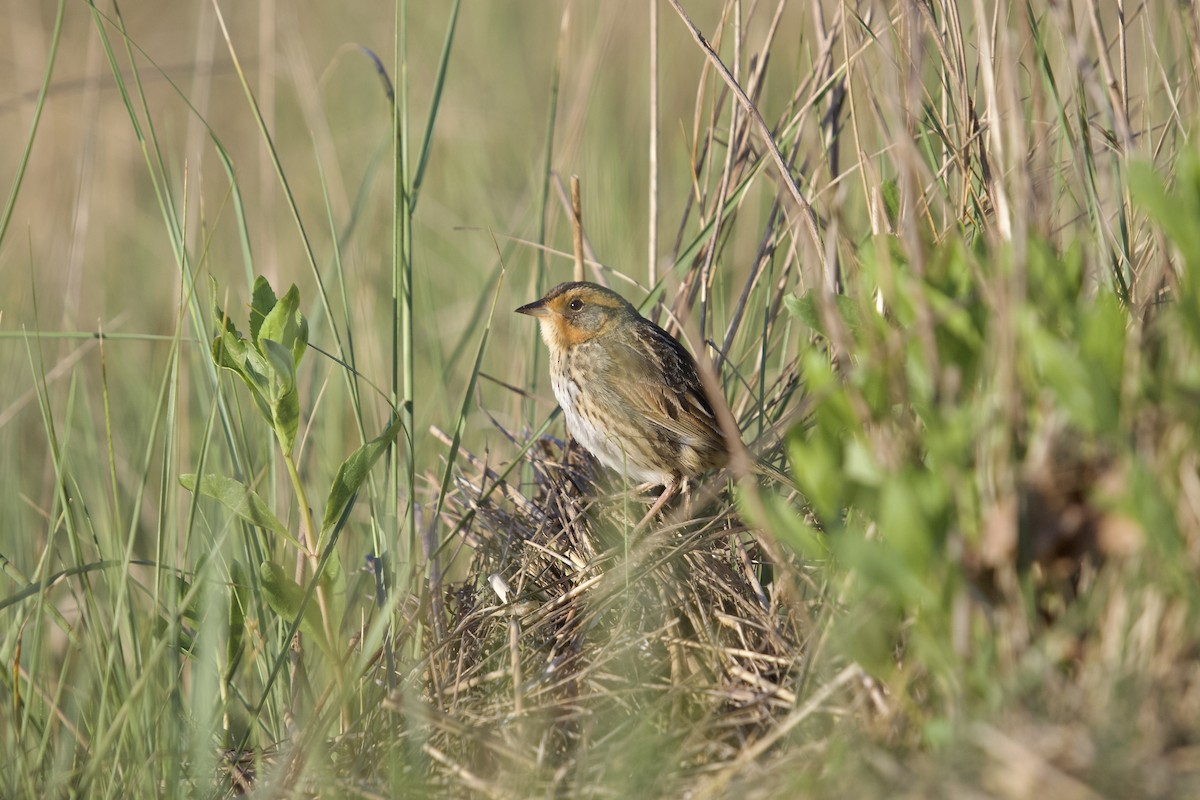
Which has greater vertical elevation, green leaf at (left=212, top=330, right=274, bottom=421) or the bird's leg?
green leaf at (left=212, top=330, right=274, bottom=421)

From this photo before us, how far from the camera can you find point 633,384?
4.66 meters

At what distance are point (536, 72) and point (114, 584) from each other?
20.6 ft

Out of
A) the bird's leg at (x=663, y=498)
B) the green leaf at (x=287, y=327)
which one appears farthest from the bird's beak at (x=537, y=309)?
the green leaf at (x=287, y=327)

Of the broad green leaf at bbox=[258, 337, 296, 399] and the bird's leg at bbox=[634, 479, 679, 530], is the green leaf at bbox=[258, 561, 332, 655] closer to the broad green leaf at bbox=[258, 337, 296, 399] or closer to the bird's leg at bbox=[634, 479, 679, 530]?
the broad green leaf at bbox=[258, 337, 296, 399]

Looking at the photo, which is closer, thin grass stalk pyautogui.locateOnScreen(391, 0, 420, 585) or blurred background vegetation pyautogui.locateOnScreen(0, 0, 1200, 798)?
blurred background vegetation pyautogui.locateOnScreen(0, 0, 1200, 798)

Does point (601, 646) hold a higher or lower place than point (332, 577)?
lower

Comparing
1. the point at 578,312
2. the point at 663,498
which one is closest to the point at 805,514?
the point at 663,498

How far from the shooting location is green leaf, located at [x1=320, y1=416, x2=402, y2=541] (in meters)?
2.93

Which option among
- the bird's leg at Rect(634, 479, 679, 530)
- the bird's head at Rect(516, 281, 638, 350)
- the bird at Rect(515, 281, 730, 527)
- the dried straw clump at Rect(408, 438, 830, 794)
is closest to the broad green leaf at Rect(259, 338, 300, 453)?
the dried straw clump at Rect(408, 438, 830, 794)

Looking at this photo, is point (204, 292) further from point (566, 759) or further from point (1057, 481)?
point (1057, 481)

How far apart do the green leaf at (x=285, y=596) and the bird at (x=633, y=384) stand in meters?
1.54

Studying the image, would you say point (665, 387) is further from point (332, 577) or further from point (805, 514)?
point (332, 577)

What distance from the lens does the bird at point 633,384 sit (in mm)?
4562

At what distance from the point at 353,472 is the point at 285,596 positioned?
0.37 m
